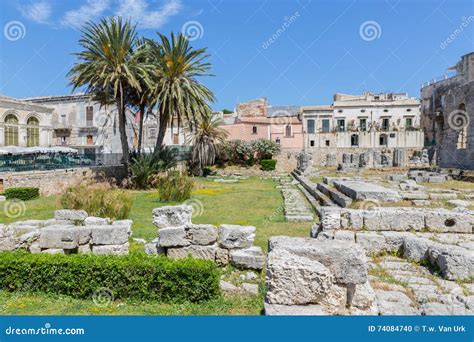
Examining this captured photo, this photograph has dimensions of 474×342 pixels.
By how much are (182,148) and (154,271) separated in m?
33.6

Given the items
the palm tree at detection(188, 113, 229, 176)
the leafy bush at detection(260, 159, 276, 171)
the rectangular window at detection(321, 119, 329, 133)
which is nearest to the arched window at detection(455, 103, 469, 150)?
the leafy bush at detection(260, 159, 276, 171)

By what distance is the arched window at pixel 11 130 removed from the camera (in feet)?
121

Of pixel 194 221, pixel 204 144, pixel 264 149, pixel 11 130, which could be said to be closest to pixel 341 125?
pixel 264 149

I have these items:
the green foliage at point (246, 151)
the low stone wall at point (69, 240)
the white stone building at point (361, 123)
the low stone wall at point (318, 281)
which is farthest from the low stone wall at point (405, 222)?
the white stone building at point (361, 123)

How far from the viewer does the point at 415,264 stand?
6.64m

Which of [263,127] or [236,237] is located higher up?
[263,127]

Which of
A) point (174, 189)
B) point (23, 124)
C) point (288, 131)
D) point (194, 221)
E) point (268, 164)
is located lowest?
point (194, 221)

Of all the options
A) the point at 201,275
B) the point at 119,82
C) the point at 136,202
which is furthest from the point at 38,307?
the point at 119,82

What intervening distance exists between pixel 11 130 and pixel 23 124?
158cm

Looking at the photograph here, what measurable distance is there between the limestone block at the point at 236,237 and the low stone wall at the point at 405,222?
2282 mm

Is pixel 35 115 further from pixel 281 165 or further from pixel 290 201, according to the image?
pixel 290 201

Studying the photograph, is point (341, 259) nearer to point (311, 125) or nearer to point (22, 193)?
point (22, 193)

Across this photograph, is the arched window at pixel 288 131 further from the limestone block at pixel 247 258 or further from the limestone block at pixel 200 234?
the limestone block at pixel 200 234

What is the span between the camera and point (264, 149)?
4112 cm
